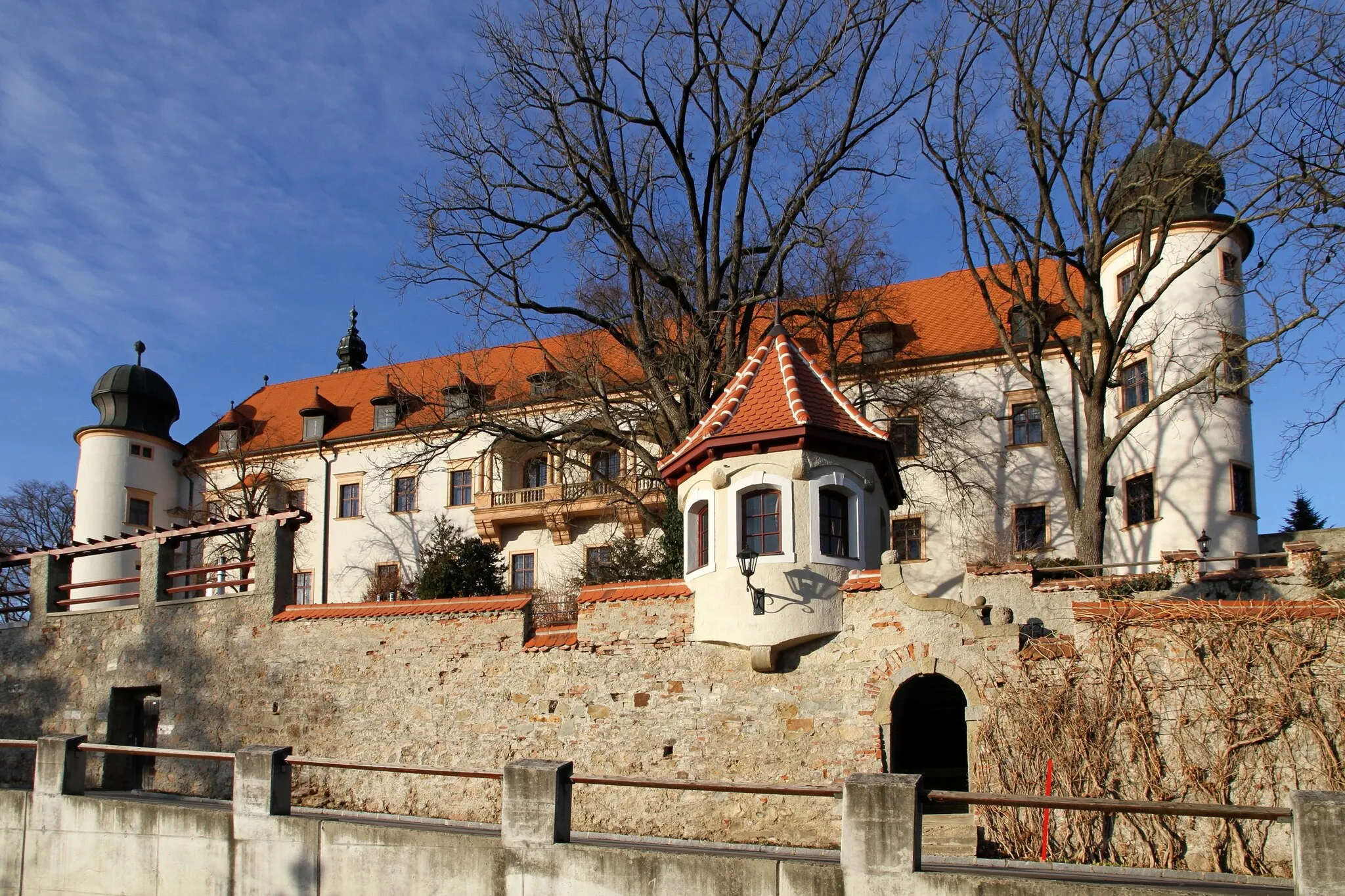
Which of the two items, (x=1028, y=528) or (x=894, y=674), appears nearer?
(x=894, y=674)

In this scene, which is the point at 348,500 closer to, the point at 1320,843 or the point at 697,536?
the point at 697,536

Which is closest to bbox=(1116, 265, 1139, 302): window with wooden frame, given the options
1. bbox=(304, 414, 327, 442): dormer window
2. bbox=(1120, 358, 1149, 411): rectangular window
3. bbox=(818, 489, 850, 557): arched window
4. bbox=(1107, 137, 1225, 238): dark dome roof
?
bbox=(1107, 137, 1225, 238): dark dome roof

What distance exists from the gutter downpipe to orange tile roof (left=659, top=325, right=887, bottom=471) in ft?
81.9

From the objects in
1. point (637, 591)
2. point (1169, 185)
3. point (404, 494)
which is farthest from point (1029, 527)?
point (404, 494)

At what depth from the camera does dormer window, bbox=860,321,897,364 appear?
32031 millimetres

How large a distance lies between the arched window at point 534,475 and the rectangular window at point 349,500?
6158 mm

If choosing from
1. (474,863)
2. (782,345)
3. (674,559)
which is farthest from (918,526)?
(474,863)

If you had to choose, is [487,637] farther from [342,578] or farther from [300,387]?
[300,387]

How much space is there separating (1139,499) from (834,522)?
1450 cm

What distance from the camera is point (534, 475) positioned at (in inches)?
1517

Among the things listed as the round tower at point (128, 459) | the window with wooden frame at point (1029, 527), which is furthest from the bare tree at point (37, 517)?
the window with wooden frame at point (1029, 527)

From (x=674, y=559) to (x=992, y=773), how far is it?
847cm

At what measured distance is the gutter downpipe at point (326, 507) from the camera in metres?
40.2

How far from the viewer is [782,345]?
18391 millimetres
